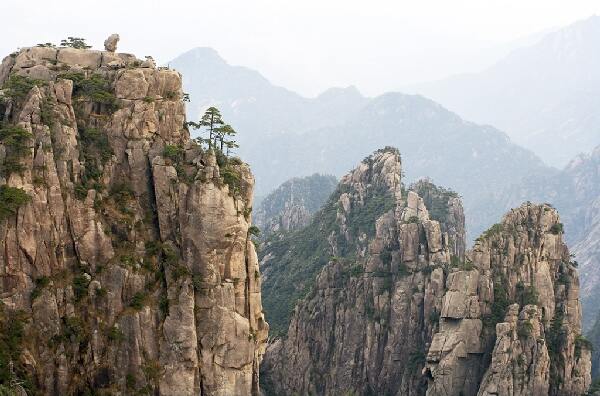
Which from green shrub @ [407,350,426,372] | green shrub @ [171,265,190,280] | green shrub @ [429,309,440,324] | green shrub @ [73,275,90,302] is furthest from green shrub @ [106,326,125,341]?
green shrub @ [407,350,426,372]

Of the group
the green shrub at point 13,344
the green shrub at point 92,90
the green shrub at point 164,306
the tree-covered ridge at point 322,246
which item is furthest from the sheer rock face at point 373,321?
the green shrub at point 13,344

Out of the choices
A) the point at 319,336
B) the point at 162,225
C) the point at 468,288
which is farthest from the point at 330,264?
the point at 162,225

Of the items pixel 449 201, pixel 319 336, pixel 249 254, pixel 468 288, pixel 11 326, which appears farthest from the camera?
pixel 449 201

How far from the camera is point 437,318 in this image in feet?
321

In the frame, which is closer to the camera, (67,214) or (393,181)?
(67,214)

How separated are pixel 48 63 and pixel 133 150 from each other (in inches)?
449

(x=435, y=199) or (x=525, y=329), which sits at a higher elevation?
(x=435, y=199)

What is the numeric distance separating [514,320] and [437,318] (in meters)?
12.9

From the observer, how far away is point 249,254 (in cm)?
6881

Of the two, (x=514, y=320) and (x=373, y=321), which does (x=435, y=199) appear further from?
(x=514, y=320)

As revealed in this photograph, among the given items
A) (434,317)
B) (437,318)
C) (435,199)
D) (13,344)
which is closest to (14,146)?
(13,344)

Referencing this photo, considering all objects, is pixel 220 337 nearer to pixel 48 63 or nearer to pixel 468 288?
pixel 48 63

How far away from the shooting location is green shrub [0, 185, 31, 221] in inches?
2336

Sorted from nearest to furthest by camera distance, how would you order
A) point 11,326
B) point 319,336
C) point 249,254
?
point 11,326, point 249,254, point 319,336
